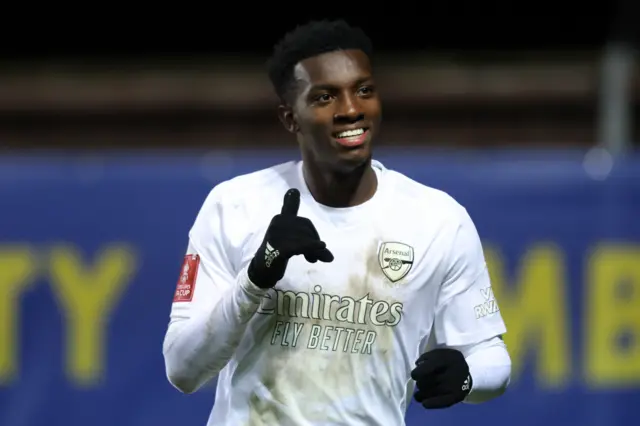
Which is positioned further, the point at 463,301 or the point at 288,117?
the point at 288,117

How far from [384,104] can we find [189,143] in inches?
53.9

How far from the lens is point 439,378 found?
3.27m

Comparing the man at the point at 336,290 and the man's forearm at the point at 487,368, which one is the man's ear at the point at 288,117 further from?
the man's forearm at the point at 487,368

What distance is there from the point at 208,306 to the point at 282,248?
0.39 m

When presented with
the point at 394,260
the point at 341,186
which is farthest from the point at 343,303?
the point at 341,186

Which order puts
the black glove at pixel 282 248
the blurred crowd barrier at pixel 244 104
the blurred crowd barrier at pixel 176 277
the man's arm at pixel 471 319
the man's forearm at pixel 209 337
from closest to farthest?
the black glove at pixel 282 248 → the man's forearm at pixel 209 337 → the man's arm at pixel 471 319 → the blurred crowd barrier at pixel 176 277 → the blurred crowd barrier at pixel 244 104

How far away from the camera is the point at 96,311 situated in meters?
6.37

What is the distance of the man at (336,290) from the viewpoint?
3416 mm

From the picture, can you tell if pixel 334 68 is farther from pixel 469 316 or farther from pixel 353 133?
pixel 469 316

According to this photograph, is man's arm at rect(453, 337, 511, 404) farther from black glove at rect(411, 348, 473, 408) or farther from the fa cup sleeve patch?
the fa cup sleeve patch

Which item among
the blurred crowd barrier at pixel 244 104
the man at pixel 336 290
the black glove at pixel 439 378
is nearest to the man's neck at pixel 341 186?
the man at pixel 336 290

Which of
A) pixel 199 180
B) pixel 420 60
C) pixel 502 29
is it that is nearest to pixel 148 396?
pixel 199 180

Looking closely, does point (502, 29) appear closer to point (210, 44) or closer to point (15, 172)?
point (210, 44)

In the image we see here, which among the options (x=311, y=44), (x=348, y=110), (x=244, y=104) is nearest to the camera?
(x=348, y=110)
